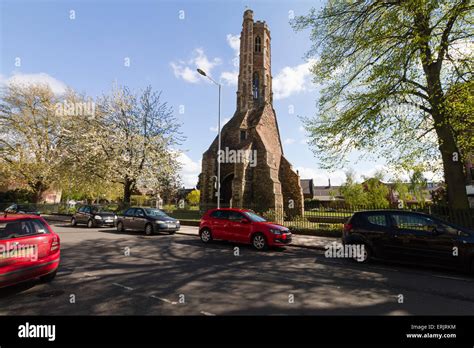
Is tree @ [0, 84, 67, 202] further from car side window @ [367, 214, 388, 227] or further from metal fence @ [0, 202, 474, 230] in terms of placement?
car side window @ [367, 214, 388, 227]

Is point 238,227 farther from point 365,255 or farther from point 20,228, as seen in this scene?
point 20,228

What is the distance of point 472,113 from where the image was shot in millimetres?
9641

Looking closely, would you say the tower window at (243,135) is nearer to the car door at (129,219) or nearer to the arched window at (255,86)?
the arched window at (255,86)

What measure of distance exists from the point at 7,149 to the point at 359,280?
3975cm

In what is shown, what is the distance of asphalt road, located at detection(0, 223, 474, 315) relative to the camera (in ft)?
13.7

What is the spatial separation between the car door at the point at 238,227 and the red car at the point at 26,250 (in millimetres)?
6551

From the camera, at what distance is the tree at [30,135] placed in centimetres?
2961

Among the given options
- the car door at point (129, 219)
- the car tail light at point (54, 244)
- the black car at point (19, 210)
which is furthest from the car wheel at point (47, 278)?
the black car at point (19, 210)

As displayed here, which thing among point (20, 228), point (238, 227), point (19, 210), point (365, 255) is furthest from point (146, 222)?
point (19, 210)

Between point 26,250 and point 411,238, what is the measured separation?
9.69 metres

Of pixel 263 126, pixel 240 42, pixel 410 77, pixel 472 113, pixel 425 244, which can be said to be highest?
pixel 240 42

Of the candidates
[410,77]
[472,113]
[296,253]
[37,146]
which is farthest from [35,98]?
[472,113]

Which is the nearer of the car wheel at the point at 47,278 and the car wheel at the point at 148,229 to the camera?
the car wheel at the point at 47,278
